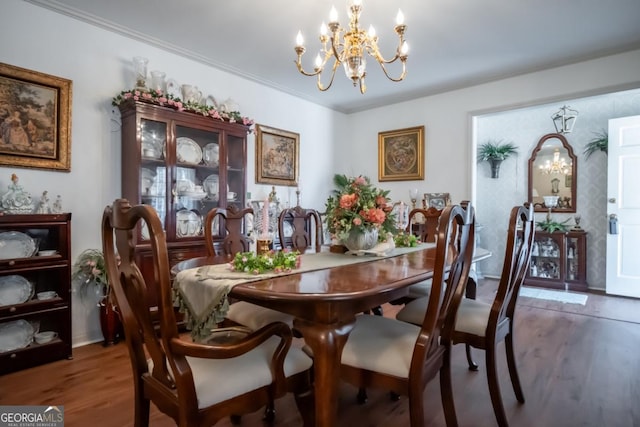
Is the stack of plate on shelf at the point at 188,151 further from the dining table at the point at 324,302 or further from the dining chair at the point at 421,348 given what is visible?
the dining chair at the point at 421,348

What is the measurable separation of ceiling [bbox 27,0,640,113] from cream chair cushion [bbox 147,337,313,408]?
7.84 ft

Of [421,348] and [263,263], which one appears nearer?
[421,348]

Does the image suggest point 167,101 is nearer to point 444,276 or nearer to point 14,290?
point 14,290

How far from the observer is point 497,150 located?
525cm

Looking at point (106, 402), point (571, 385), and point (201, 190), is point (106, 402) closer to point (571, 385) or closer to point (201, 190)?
point (201, 190)

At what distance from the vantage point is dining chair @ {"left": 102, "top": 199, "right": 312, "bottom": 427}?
1005 millimetres

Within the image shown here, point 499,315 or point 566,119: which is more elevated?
point 566,119

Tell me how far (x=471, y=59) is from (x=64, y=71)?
3542mm

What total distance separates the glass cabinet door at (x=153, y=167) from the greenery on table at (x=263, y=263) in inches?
61.9

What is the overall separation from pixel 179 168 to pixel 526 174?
15.4 ft

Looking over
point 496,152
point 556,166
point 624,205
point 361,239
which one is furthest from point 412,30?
point 624,205

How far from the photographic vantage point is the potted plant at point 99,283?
2678mm

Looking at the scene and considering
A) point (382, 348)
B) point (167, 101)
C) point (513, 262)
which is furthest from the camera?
point (167, 101)

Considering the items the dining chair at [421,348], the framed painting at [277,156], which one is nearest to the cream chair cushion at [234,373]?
the dining chair at [421,348]
